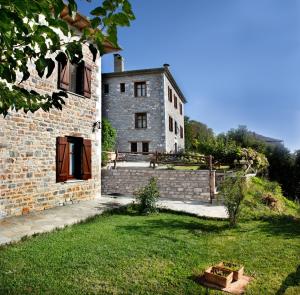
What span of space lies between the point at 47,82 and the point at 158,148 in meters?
14.4

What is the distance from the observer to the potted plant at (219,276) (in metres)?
4.15

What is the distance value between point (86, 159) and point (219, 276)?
309 inches

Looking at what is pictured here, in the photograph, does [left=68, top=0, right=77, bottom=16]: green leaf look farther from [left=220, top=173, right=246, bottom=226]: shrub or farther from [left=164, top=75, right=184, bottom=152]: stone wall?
[left=164, top=75, right=184, bottom=152]: stone wall

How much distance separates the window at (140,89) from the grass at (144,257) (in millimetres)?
16828

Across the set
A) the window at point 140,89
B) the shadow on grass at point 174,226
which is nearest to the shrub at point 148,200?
the shadow on grass at point 174,226

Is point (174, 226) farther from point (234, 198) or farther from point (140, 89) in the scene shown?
point (140, 89)

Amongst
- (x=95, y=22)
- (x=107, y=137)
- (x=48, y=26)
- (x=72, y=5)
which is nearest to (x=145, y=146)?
(x=107, y=137)

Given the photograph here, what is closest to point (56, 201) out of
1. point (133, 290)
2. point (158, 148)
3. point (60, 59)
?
point (133, 290)

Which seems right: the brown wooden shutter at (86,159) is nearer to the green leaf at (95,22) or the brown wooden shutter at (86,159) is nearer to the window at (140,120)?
the green leaf at (95,22)

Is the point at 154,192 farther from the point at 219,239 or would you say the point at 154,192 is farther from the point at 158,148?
the point at 158,148

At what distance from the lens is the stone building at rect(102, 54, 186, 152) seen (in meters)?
23.1

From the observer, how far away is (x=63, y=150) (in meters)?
9.94

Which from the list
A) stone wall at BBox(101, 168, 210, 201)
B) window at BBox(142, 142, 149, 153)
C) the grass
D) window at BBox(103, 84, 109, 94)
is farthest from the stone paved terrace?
window at BBox(103, 84, 109, 94)

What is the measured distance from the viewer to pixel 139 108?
929 inches
